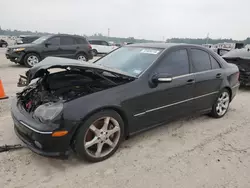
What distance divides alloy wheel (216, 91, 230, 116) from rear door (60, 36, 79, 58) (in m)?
8.55

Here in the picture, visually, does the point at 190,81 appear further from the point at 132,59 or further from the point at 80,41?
the point at 80,41

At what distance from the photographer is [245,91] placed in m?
6.96

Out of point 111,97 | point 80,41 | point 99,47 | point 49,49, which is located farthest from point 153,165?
point 99,47

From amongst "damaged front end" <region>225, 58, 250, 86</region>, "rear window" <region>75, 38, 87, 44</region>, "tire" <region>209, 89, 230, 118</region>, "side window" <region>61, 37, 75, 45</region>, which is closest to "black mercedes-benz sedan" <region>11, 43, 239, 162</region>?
"tire" <region>209, 89, 230, 118</region>

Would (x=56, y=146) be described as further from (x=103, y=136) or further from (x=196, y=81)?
(x=196, y=81)

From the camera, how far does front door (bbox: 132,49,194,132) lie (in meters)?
2.97

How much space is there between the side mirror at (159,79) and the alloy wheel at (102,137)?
2.67ft

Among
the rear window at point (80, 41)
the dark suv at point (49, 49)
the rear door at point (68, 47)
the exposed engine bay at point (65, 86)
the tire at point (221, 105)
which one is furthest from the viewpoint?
the rear window at point (80, 41)

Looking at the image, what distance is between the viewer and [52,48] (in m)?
10.4

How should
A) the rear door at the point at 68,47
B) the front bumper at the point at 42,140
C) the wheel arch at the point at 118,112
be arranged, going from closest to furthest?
the front bumper at the point at 42,140, the wheel arch at the point at 118,112, the rear door at the point at 68,47

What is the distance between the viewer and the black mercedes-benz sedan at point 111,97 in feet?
7.75

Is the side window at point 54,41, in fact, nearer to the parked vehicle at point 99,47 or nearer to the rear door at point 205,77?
the rear door at point 205,77

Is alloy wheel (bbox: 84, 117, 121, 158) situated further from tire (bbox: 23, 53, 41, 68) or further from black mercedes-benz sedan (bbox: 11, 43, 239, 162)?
tire (bbox: 23, 53, 41, 68)

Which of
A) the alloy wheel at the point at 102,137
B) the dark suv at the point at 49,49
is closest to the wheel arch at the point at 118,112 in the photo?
the alloy wheel at the point at 102,137
